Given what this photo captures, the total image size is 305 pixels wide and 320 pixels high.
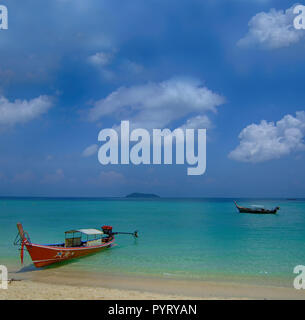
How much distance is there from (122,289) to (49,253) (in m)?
6.17

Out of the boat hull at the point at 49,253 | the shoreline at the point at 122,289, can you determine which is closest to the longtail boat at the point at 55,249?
the boat hull at the point at 49,253

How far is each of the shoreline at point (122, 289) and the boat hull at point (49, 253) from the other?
80cm

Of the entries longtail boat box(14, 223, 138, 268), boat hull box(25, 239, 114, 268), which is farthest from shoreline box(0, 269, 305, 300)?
longtail boat box(14, 223, 138, 268)

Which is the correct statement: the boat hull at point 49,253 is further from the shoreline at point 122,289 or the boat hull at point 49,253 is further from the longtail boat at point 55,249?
the shoreline at point 122,289

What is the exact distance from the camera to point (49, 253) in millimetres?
17156

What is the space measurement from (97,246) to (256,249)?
13026 millimetres

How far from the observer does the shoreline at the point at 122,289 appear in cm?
1130

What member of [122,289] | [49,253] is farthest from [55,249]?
[122,289]

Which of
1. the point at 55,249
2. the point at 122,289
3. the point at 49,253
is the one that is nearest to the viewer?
the point at 122,289

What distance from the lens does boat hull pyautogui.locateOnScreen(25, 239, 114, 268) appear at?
16.5 metres

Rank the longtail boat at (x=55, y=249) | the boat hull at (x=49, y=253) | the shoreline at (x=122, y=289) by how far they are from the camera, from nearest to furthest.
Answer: the shoreline at (x=122, y=289) < the longtail boat at (x=55, y=249) < the boat hull at (x=49, y=253)

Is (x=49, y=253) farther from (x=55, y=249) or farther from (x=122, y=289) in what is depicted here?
(x=122, y=289)
